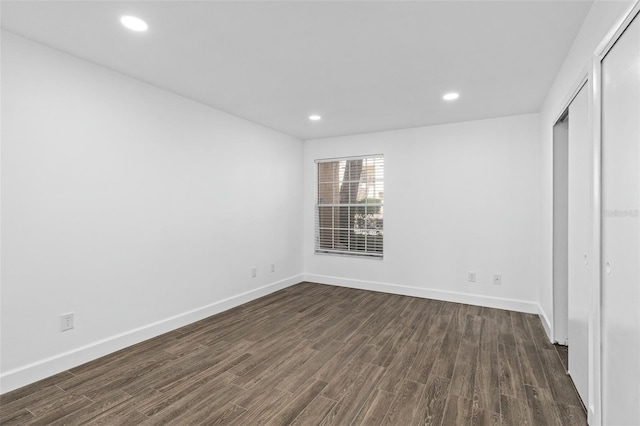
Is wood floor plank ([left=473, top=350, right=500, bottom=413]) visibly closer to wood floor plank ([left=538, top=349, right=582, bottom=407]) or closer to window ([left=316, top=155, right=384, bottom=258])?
wood floor plank ([left=538, top=349, right=582, bottom=407])

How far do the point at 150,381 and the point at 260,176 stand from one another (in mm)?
2921

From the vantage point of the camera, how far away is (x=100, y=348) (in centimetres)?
270

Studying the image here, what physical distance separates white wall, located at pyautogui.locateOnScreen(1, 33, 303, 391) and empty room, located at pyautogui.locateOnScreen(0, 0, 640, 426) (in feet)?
0.06

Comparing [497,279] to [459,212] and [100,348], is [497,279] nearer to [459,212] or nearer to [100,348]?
[459,212]

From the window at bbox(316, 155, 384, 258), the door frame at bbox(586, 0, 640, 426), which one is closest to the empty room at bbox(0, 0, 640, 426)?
the door frame at bbox(586, 0, 640, 426)

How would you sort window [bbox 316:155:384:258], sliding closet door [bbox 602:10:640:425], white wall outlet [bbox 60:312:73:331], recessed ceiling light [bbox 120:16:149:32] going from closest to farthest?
sliding closet door [bbox 602:10:640:425] → recessed ceiling light [bbox 120:16:149:32] → white wall outlet [bbox 60:312:73:331] → window [bbox 316:155:384:258]

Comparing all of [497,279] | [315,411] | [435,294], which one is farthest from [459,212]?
[315,411]

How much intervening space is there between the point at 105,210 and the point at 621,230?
3574 millimetres

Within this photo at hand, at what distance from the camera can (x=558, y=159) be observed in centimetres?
292

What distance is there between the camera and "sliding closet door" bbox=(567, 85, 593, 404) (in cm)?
194

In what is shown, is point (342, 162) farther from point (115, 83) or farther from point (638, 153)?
point (638, 153)

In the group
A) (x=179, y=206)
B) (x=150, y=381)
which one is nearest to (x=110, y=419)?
(x=150, y=381)

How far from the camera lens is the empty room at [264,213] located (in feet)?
6.17

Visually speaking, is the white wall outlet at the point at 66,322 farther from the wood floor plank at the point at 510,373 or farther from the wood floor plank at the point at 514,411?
the wood floor plank at the point at 510,373
